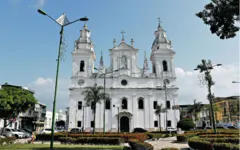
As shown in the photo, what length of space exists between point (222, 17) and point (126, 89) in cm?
3771

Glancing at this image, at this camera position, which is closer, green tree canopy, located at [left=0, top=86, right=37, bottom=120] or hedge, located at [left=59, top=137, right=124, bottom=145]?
hedge, located at [left=59, top=137, right=124, bottom=145]

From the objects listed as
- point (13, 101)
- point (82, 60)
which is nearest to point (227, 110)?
point (82, 60)

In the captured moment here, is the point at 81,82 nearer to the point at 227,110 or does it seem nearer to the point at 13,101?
the point at 13,101

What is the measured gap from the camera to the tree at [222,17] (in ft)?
32.8

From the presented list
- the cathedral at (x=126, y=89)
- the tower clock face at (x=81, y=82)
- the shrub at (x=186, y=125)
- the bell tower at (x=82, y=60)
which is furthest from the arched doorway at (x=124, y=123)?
the bell tower at (x=82, y=60)

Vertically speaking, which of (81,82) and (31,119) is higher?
(81,82)

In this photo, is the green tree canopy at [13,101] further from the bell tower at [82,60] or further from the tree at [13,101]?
the bell tower at [82,60]

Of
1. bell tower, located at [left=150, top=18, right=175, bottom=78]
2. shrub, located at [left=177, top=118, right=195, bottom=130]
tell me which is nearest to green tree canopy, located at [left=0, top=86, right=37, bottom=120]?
bell tower, located at [left=150, top=18, right=175, bottom=78]

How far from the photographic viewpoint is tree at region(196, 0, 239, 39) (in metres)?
10.0

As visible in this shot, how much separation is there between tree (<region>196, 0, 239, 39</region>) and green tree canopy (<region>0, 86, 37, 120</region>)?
89.6ft

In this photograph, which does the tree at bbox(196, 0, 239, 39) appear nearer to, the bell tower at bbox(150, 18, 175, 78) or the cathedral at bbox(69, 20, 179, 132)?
the cathedral at bbox(69, 20, 179, 132)

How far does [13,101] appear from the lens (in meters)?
29.6

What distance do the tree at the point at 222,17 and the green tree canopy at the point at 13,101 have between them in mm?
27319

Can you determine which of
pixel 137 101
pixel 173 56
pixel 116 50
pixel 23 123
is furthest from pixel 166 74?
pixel 23 123
